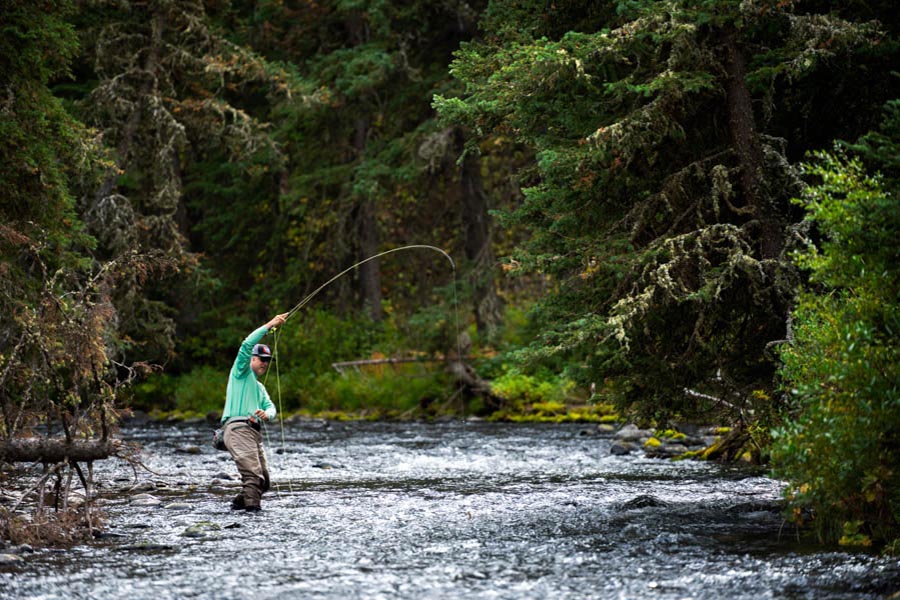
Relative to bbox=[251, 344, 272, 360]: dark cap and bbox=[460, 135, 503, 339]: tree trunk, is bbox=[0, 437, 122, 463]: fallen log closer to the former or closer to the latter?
bbox=[251, 344, 272, 360]: dark cap

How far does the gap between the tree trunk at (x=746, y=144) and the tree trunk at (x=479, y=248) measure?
1624cm

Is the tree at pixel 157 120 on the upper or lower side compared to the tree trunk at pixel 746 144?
upper

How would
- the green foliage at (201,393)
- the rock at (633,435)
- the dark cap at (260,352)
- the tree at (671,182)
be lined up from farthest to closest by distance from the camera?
the green foliage at (201,393)
the rock at (633,435)
the dark cap at (260,352)
the tree at (671,182)

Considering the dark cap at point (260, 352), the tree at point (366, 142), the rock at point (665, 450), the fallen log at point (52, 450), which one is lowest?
the rock at point (665, 450)

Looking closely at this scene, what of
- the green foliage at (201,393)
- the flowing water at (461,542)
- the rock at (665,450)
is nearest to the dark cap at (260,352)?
the flowing water at (461,542)

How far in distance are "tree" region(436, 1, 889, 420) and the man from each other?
261cm

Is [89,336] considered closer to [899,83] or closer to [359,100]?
[899,83]

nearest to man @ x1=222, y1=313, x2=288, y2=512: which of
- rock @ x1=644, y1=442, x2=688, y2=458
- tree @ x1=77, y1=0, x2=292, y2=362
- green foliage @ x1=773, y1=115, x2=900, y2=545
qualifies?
green foliage @ x1=773, y1=115, x2=900, y2=545

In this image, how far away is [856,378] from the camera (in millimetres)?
7629

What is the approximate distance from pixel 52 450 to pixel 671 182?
625 centimetres

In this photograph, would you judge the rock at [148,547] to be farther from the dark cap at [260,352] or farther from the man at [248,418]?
the dark cap at [260,352]

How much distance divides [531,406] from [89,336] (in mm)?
Result: 16423

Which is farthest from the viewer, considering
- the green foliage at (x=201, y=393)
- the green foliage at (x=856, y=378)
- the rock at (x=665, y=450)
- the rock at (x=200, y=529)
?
the green foliage at (x=201, y=393)

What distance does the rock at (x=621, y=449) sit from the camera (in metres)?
17.0
